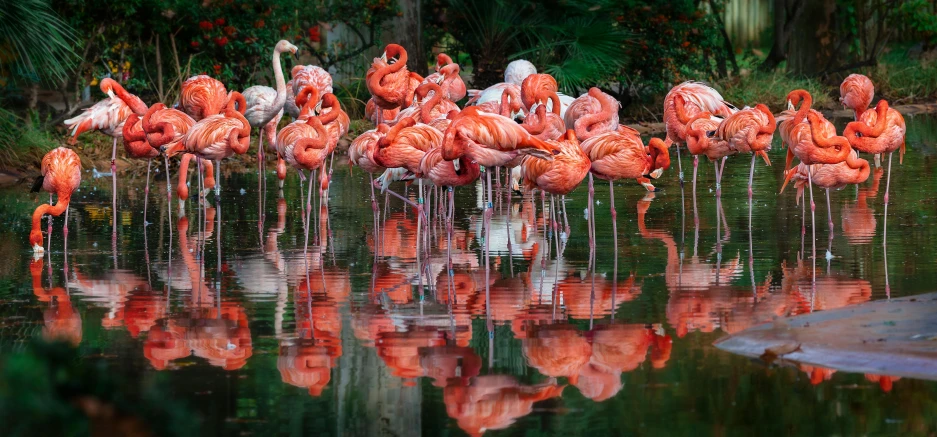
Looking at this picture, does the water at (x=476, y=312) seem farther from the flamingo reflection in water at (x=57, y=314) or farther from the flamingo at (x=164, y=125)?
the flamingo at (x=164, y=125)

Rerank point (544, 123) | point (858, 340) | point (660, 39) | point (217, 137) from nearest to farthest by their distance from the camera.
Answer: point (858, 340) → point (544, 123) → point (217, 137) → point (660, 39)

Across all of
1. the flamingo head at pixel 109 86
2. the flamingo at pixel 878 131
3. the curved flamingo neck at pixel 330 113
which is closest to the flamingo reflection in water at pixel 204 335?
the curved flamingo neck at pixel 330 113

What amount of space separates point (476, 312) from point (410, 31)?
13.1 m

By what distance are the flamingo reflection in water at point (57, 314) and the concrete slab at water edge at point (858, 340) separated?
3.21 m

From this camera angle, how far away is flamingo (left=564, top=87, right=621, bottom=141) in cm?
941

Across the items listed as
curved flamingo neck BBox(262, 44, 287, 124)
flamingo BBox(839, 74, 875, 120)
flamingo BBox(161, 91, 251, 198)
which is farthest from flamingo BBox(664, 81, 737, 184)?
curved flamingo neck BBox(262, 44, 287, 124)

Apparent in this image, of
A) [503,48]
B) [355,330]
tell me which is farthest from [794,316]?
[503,48]

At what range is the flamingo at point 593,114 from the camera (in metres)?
9.41

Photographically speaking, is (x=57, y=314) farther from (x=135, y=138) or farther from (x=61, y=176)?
(x=135, y=138)

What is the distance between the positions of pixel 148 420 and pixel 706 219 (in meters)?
7.41

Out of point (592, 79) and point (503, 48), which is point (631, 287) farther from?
point (503, 48)

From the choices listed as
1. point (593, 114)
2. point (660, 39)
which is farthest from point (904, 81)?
point (593, 114)

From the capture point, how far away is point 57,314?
21.8 feet

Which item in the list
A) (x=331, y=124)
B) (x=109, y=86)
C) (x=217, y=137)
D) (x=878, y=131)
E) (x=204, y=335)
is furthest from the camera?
(x=109, y=86)
